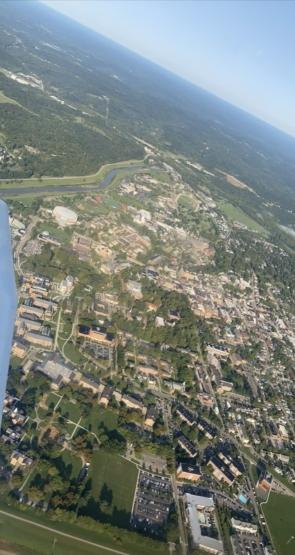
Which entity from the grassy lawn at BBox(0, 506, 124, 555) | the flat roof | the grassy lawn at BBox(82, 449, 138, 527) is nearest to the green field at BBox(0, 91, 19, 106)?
the grassy lawn at BBox(82, 449, 138, 527)

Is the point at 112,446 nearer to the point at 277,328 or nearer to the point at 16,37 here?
the point at 277,328

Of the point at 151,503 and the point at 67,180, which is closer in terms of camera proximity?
the point at 151,503

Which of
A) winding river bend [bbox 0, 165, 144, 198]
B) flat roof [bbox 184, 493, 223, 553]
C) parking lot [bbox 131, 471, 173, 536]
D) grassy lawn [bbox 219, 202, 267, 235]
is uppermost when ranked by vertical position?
grassy lawn [bbox 219, 202, 267, 235]

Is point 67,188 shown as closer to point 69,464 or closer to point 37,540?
point 69,464

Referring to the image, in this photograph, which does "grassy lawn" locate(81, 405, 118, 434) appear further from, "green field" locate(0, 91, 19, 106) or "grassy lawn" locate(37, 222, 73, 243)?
"green field" locate(0, 91, 19, 106)

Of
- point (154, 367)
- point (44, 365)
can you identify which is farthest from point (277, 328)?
point (44, 365)

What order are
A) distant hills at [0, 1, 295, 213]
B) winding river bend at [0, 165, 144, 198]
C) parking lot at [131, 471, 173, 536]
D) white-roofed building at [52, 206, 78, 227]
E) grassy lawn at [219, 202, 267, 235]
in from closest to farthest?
1. parking lot at [131, 471, 173, 536]
2. white-roofed building at [52, 206, 78, 227]
3. winding river bend at [0, 165, 144, 198]
4. distant hills at [0, 1, 295, 213]
5. grassy lawn at [219, 202, 267, 235]

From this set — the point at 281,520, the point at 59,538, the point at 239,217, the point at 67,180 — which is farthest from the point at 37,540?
the point at 239,217
